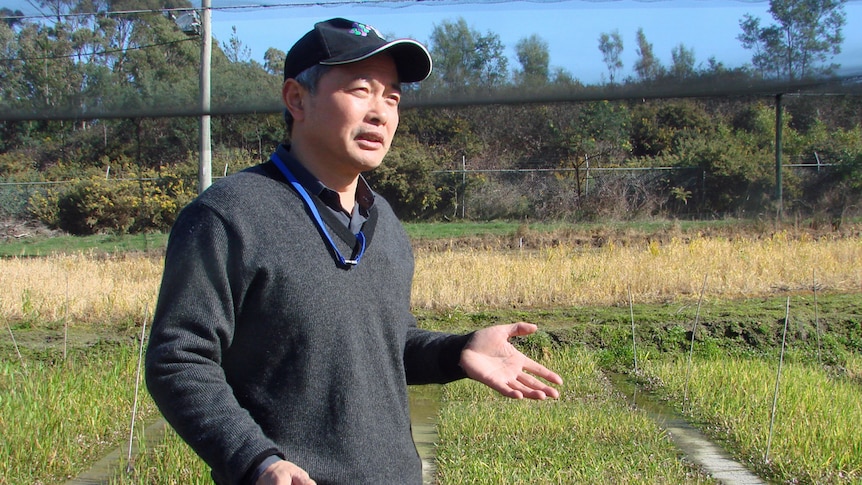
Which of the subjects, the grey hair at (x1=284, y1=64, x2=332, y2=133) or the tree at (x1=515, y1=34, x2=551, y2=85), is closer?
the grey hair at (x1=284, y1=64, x2=332, y2=133)

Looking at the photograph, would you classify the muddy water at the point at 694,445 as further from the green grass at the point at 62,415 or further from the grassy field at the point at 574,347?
the green grass at the point at 62,415

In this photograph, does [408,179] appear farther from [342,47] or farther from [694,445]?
[342,47]

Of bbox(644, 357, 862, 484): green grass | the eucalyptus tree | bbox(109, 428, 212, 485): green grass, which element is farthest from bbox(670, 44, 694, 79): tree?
bbox(109, 428, 212, 485): green grass

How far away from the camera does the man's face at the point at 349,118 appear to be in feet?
5.80

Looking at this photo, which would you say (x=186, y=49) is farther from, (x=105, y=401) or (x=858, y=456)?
(x=858, y=456)

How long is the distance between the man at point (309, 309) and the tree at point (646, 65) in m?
7.64

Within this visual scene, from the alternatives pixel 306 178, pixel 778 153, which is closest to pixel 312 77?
pixel 306 178

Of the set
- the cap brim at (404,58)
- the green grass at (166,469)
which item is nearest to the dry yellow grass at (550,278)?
the green grass at (166,469)

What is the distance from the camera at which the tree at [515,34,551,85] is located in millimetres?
9008

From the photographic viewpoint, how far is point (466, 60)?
30.3ft

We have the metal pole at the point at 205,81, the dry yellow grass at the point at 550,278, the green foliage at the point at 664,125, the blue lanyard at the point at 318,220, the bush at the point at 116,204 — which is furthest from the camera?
the green foliage at the point at 664,125

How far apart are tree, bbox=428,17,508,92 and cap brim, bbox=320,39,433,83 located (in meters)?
7.31

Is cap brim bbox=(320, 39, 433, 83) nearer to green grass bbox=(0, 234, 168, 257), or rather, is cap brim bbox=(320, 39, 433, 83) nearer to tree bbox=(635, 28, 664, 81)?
tree bbox=(635, 28, 664, 81)

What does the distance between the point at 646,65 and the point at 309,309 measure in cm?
818
